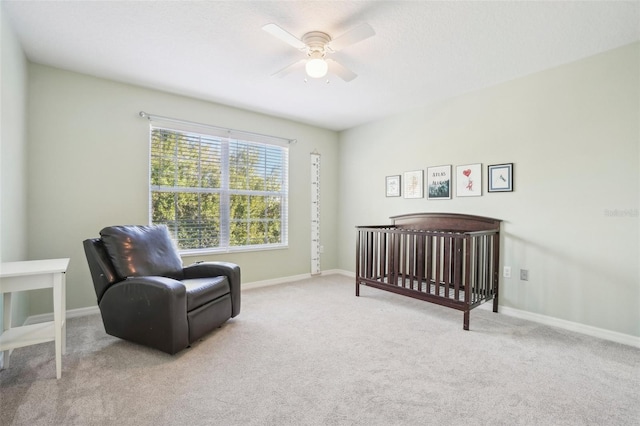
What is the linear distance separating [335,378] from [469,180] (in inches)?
102

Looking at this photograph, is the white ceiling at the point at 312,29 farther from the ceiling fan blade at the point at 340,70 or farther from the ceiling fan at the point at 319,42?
the ceiling fan blade at the point at 340,70

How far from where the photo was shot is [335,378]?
187 centimetres

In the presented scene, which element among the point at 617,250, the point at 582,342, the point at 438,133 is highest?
the point at 438,133

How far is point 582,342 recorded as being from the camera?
2.42 metres

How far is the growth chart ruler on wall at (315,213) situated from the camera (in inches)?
187

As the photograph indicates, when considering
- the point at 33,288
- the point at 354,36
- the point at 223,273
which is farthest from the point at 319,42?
the point at 33,288

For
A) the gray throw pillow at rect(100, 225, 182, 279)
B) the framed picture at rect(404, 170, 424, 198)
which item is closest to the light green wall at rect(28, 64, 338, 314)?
the gray throw pillow at rect(100, 225, 182, 279)

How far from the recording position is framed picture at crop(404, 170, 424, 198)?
3.87 m

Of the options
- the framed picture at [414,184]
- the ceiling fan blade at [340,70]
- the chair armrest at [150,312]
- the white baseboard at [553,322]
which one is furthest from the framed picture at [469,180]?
the chair armrest at [150,312]

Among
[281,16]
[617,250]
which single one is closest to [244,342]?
[281,16]

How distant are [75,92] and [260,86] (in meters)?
1.75

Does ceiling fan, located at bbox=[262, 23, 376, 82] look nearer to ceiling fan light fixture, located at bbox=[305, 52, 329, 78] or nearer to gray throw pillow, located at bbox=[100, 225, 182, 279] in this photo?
ceiling fan light fixture, located at bbox=[305, 52, 329, 78]

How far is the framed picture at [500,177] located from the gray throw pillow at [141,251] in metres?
3.23

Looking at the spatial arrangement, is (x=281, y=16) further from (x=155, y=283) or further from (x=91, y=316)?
(x=91, y=316)
